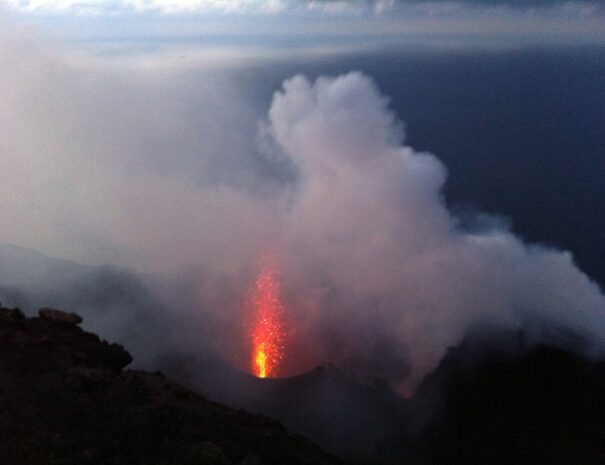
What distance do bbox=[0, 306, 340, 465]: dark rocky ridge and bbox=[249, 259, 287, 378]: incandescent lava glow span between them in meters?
22.4

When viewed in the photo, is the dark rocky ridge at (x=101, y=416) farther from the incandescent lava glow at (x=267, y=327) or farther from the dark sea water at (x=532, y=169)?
the dark sea water at (x=532, y=169)

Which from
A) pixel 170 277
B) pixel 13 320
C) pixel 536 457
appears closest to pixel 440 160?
pixel 170 277

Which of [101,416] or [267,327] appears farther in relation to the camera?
[267,327]

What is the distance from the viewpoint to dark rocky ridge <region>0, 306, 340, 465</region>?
16.6m

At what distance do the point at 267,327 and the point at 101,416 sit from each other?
35151 millimetres

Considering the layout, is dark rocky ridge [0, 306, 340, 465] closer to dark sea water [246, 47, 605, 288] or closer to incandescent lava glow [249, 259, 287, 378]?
incandescent lava glow [249, 259, 287, 378]

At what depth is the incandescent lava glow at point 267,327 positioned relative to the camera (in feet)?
155

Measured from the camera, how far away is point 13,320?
925 inches

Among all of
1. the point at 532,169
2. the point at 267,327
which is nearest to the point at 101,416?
the point at 267,327

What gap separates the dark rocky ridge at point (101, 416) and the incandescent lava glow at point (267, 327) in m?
22.4

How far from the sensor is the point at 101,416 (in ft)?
59.7

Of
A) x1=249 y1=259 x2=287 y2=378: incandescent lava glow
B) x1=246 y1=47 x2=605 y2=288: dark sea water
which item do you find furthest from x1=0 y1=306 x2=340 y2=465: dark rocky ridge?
x1=246 y1=47 x2=605 y2=288: dark sea water

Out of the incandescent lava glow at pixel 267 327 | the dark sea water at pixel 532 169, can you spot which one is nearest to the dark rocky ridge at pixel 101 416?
the incandescent lava glow at pixel 267 327

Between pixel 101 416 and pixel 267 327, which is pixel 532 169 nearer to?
pixel 267 327
